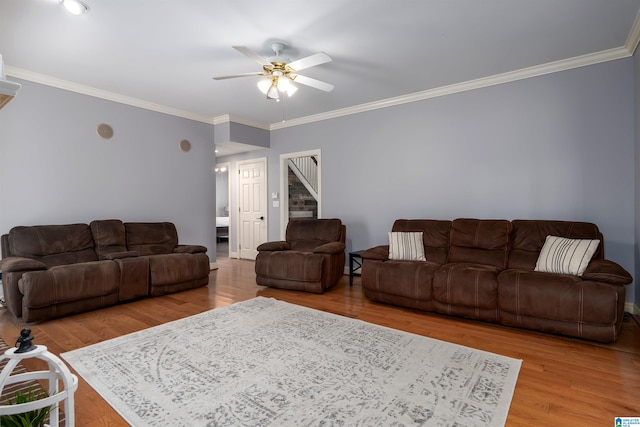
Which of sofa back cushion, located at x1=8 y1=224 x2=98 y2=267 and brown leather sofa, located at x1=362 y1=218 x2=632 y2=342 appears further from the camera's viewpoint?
sofa back cushion, located at x1=8 y1=224 x2=98 y2=267

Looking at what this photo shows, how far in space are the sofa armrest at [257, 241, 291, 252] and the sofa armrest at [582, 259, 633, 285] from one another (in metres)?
3.52

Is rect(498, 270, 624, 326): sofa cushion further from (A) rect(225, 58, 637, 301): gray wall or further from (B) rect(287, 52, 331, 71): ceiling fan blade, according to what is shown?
(B) rect(287, 52, 331, 71): ceiling fan blade

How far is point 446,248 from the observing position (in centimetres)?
406

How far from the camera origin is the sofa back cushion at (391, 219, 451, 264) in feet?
13.3

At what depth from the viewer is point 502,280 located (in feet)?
10.1

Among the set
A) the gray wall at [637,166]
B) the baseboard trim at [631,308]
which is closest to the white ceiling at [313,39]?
the gray wall at [637,166]

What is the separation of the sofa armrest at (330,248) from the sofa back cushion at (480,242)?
1.44 meters

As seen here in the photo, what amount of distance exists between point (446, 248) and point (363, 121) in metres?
2.40

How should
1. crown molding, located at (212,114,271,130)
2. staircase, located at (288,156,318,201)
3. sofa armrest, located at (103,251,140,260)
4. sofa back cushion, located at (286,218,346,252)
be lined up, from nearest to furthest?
1. sofa armrest, located at (103,251,140,260)
2. sofa back cushion, located at (286,218,346,252)
3. crown molding, located at (212,114,271,130)
4. staircase, located at (288,156,318,201)

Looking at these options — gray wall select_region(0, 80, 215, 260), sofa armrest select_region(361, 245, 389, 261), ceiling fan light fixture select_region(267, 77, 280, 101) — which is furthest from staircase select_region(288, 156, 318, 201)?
ceiling fan light fixture select_region(267, 77, 280, 101)

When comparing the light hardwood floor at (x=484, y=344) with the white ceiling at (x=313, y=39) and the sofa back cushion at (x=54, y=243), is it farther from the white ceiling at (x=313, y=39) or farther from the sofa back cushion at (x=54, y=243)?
the white ceiling at (x=313, y=39)

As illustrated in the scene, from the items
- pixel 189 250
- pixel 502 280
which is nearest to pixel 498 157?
pixel 502 280

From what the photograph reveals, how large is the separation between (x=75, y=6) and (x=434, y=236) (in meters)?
4.15

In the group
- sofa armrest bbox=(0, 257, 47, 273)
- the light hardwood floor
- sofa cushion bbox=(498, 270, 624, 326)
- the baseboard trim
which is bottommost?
the light hardwood floor
